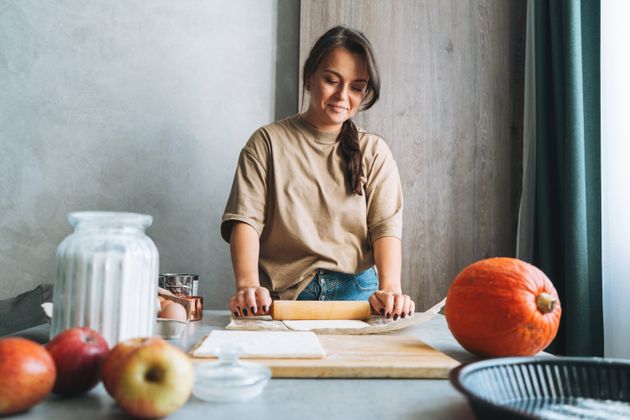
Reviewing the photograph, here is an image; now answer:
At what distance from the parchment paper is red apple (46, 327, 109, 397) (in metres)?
0.43

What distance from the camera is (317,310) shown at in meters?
1.15

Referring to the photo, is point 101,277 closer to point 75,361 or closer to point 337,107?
point 75,361

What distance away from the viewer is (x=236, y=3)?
7.21 ft

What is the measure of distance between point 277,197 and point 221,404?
1.14 m

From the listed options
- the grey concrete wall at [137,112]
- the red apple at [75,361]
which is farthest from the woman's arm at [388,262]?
the red apple at [75,361]

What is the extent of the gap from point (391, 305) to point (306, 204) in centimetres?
63

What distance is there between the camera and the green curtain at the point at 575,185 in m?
1.78

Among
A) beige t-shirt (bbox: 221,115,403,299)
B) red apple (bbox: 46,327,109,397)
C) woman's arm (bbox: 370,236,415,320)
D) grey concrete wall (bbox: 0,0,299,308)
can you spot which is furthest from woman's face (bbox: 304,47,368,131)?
red apple (bbox: 46,327,109,397)

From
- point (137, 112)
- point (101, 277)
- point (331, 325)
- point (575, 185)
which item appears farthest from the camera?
point (137, 112)

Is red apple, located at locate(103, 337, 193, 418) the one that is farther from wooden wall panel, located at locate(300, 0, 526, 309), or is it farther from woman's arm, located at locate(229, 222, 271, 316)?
wooden wall panel, located at locate(300, 0, 526, 309)

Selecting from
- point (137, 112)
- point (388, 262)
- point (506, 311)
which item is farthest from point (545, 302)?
point (137, 112)

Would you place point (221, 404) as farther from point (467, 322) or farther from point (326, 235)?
point (326, 235)

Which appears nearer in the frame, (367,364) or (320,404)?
(320,404)

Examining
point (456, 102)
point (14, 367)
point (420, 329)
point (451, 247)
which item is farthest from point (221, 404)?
point (456, 102)
